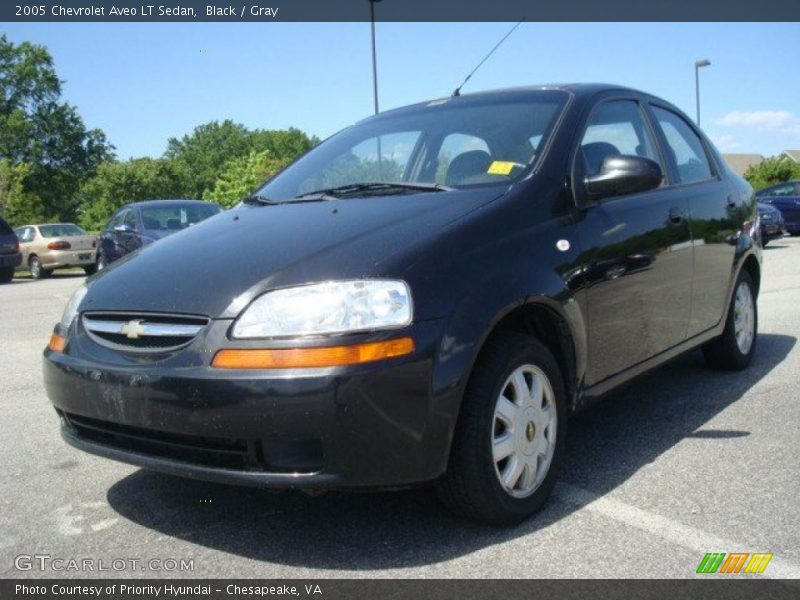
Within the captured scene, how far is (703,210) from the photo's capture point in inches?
176

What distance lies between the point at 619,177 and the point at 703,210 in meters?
1.32

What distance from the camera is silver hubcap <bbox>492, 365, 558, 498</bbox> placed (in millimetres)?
2857

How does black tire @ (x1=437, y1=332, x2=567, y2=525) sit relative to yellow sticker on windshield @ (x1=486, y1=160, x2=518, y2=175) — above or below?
below

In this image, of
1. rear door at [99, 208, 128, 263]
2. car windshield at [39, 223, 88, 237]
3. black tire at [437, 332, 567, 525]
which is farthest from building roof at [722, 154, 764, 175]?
black tire at [437, 332, 567, 525]

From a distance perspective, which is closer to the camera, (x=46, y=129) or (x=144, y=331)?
(x=144, y=331)

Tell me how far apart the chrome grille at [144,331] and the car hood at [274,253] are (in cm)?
3

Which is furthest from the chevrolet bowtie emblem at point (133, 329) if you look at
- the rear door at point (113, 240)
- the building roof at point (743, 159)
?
the building roof at point (743, 159)

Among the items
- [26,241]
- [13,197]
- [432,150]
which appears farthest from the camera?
[13,197]

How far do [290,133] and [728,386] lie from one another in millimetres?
105957

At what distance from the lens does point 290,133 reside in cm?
10731

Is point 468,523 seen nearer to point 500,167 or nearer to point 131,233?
point 500,167

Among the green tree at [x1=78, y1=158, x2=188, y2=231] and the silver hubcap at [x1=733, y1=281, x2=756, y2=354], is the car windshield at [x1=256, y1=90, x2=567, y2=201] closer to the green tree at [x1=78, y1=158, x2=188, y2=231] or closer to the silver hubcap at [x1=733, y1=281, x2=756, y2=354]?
the silver hubcap at [x1=733, y1=281, x2=756, y2=354]

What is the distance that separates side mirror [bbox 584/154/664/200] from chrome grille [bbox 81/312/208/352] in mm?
1688

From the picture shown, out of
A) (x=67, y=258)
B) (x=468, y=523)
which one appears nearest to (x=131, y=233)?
(x=67, y=258)
